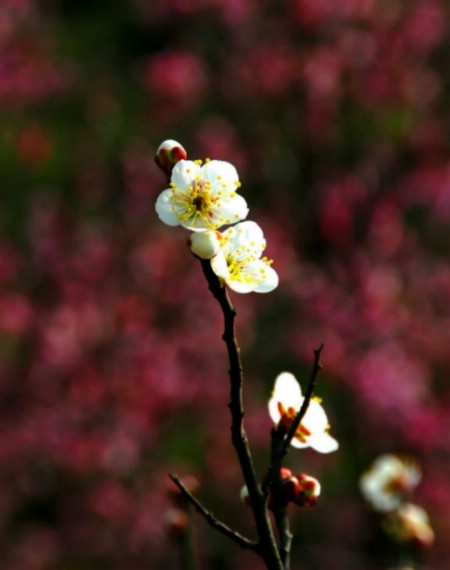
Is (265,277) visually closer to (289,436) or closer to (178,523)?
(289,436)

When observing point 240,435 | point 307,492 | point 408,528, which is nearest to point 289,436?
point 240,435

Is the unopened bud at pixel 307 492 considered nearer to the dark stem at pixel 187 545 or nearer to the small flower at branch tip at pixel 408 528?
the dark stem at pixel 187 545

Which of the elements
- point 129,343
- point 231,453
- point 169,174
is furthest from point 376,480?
point 231,453

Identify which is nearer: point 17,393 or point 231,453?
point 17,393

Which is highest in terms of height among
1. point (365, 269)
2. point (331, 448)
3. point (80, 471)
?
point (365, 269)

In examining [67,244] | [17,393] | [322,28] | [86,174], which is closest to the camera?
[17,393]

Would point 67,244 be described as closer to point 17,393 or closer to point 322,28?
point 17,393

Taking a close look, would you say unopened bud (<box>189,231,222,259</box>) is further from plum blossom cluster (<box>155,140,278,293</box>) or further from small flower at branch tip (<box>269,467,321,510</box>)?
small flower at branch tip (<box>269,467,321,510</box>)

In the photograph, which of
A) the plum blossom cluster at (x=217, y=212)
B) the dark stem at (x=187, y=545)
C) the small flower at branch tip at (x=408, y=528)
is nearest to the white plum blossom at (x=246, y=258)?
the plum blossom cluster at (x=217, y=212)
